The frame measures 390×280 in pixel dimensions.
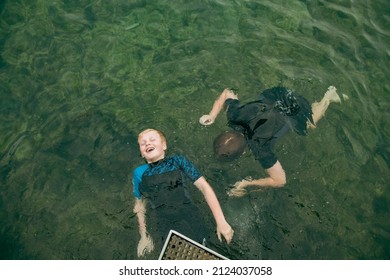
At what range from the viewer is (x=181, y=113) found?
250 inches

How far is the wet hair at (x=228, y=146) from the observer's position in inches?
191

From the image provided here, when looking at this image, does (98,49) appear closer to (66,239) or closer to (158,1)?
(158,1)

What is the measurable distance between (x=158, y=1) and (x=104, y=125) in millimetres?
3084

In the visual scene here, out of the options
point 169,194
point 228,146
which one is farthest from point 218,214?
point 228,146

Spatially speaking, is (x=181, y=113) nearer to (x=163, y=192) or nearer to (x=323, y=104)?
(x=163, y=192)

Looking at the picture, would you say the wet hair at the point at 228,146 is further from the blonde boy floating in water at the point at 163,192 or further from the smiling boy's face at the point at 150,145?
the smiling boy's face at the point at 150,145

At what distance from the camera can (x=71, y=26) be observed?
7328 millimetres

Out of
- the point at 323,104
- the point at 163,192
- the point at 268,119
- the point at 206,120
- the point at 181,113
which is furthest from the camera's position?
the point at 181,113

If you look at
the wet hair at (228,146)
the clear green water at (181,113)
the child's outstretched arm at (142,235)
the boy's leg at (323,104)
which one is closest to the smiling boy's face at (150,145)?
the child's outstretched arm at (142,235)

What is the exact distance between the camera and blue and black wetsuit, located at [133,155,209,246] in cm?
479

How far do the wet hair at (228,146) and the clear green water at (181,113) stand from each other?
2.95 feet

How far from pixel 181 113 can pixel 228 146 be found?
1723 millimetres

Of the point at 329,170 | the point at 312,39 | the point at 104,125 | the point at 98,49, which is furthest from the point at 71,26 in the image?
the point at 329,170

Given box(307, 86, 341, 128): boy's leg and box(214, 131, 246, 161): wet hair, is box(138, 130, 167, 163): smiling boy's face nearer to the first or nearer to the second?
box(214, 131, 246, 161): wet hair
